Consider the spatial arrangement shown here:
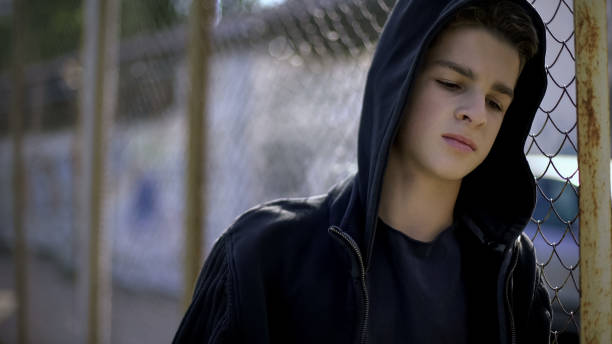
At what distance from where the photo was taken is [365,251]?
141cm

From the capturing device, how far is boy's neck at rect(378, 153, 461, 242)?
1.52 meters

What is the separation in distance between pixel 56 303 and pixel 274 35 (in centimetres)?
464

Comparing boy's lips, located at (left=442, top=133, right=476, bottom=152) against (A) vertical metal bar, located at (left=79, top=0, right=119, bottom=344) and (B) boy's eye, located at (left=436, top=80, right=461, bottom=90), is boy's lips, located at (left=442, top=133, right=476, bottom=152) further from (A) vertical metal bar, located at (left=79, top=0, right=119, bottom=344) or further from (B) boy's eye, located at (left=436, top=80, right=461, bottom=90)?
(A) vertical metal bar, located at (left=79, top=0, right=119, bottom=344)

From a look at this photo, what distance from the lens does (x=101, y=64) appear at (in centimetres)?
315

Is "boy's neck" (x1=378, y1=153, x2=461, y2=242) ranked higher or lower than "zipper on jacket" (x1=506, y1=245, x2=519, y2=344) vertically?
higher

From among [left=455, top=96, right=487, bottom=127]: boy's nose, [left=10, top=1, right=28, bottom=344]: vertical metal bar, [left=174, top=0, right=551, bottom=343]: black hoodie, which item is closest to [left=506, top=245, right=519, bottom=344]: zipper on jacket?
[left=174, top=0, right=551, bottom=343]: black hoodie

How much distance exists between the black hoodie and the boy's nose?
14 cm

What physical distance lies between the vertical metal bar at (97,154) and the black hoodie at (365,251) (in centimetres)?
191

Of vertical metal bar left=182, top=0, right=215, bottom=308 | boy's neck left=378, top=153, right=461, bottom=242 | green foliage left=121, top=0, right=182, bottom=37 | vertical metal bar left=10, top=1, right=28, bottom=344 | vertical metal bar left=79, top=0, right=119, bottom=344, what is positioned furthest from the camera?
vertical metal bar left=10, top=1, right=28, bottom=344

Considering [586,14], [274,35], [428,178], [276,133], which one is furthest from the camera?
[276,133]

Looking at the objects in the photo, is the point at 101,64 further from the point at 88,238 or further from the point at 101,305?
the point at 101,305

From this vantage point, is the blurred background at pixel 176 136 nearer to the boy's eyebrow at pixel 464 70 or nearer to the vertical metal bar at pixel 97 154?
the vertical metal bar at pixel 97 154

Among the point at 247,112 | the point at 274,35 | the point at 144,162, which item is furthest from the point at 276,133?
the point at 144,162

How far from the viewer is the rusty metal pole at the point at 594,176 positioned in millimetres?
1350
